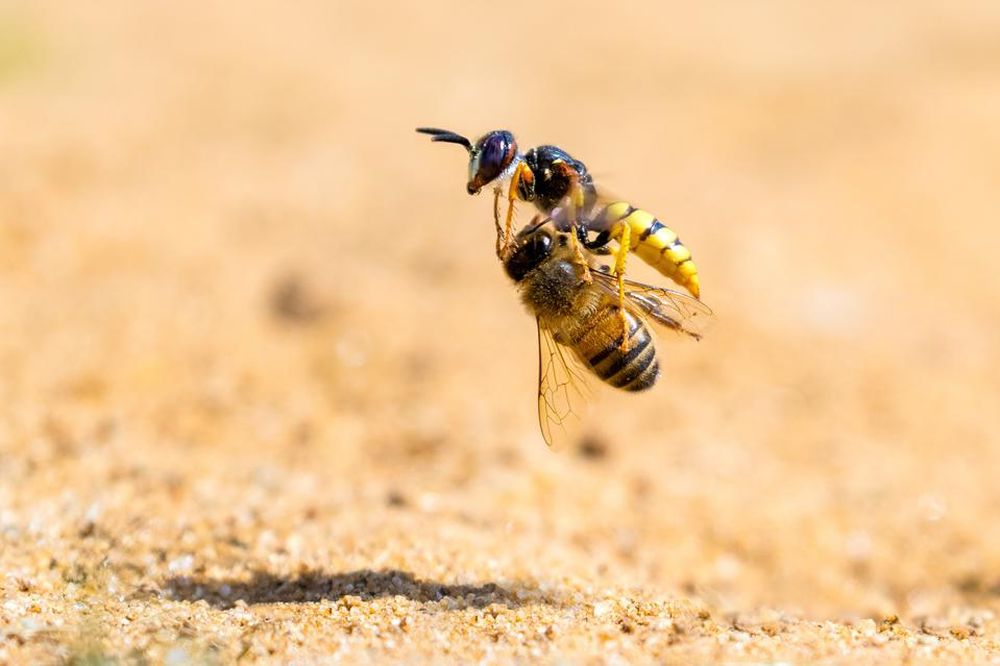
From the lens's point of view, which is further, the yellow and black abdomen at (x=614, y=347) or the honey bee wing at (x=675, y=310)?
the honey bee wing at (x=675, y=310)

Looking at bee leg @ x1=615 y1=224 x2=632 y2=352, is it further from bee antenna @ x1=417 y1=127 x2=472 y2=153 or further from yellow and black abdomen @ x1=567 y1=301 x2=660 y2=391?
bee antenna @ x1=417 y1=127 x2=472 y2=153

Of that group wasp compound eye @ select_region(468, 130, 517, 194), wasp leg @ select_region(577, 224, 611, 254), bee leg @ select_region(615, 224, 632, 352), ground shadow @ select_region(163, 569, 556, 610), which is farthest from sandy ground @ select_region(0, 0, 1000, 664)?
wasp compound eye @ select_region(468, 130, 517, 194)

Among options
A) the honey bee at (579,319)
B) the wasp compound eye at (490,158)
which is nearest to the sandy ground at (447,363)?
the honey bee at (579,319)

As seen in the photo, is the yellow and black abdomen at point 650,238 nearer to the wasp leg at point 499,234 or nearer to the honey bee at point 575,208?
the honey bee at point 575,208

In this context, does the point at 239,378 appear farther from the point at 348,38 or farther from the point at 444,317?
the point at 348,38

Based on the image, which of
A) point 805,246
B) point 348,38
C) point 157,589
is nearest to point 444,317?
point 805,246

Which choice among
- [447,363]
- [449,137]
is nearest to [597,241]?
[449,137]

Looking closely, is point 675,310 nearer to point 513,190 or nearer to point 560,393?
point 560,393
